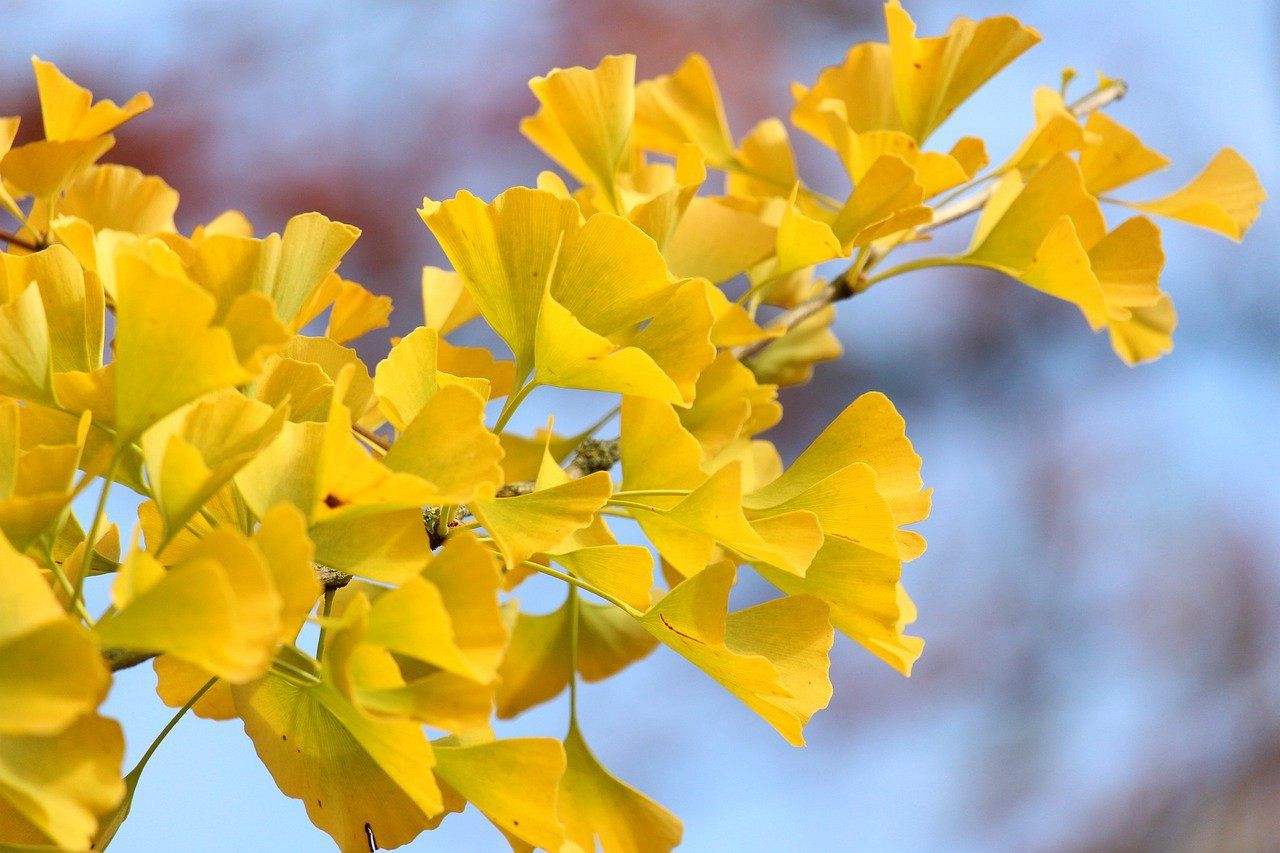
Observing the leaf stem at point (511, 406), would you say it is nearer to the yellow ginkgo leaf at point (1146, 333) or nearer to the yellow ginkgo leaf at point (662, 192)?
the yellow ginkgo leaf at point (662, 192)

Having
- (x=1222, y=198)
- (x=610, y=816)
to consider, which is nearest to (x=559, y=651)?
(x=610, y=816)

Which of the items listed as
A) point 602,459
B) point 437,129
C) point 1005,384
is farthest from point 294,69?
point 602,459

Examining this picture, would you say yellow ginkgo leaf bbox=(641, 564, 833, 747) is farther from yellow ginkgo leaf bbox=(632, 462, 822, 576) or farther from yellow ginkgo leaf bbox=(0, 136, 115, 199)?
yellow ginkgo leaf bbox=(0, 136, 115, 199)

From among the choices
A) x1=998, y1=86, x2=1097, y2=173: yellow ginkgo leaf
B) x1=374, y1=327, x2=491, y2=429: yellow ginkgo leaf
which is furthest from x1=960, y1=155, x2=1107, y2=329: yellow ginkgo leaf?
x1=374, y1=327, x2=491, y2=429: yellow ginkgo leaf

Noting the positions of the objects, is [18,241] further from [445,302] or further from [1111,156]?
[1111,156]

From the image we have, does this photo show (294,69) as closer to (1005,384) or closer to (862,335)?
(862,335)
